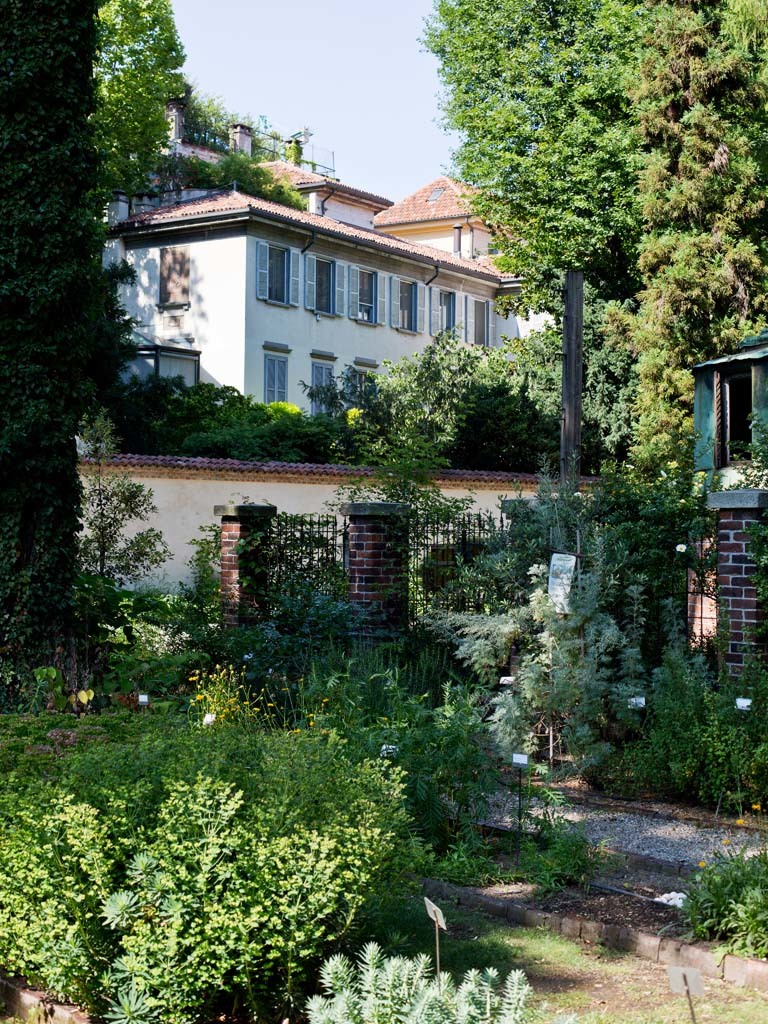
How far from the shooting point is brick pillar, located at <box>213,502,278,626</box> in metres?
12.2

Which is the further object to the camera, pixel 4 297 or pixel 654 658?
pixel 4 297

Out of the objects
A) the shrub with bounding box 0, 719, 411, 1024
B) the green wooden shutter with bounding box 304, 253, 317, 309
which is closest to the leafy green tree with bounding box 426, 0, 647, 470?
the green wooden shutter with bounding box 304, 253, 317, 309

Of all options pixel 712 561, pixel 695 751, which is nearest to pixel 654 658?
pixel 712 561

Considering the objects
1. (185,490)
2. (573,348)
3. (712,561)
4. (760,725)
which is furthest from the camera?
(185,490)

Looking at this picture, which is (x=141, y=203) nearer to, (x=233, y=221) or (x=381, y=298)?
(x=233, y=221)

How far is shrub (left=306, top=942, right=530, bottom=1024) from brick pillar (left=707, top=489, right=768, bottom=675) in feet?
18.0

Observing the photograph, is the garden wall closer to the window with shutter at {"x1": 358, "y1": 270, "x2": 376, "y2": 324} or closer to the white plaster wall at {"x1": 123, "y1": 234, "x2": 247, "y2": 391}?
the white plaster wall at {"x1": 123, "y1": 234, "x2": 247, "y2": 391}

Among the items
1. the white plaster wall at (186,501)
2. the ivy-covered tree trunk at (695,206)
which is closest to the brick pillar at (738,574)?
the white plaster wall at (186,501)

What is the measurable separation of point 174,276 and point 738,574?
2746cm

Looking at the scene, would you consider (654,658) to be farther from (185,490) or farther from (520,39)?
(520,39)

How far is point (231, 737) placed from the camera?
5.71 m

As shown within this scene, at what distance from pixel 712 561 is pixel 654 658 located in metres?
0.90

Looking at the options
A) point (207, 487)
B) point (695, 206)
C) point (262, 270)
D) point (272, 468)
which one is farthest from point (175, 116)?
point (207, 487)

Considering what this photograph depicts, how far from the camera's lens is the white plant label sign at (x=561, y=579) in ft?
29.3
